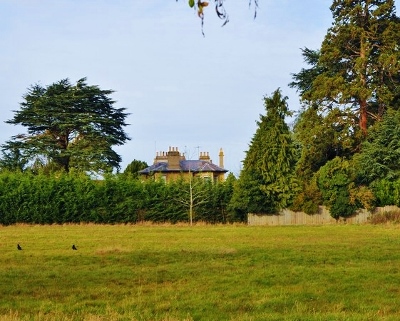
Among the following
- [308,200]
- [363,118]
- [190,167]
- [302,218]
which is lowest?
[302,218]

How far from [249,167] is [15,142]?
21599 millimetres

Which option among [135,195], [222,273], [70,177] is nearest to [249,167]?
[135,195]

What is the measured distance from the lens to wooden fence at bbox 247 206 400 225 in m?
44.5

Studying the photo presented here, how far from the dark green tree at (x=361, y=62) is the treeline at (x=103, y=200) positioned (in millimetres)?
10592

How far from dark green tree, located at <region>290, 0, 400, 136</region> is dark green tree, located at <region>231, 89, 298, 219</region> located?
5040mm

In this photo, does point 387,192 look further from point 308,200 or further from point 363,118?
point 363,118

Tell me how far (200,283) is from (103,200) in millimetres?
31637

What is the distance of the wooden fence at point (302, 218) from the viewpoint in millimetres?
44469

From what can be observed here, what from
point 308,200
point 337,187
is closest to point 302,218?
point 308,200

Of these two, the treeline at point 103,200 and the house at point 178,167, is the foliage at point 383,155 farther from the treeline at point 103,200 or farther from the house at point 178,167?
the house at point 178,167

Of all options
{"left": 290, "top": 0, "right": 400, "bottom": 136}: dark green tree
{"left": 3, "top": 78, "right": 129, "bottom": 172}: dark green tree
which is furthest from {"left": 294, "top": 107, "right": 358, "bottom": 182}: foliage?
{"left": 3, "top": 78, "right": 129, "bottom": 172}: dark green tree

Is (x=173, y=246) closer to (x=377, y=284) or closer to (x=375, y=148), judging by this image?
(x=377, y=284)

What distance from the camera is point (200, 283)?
43.0 ft

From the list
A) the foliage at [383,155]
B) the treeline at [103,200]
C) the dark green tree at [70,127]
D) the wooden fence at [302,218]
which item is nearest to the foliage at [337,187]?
the wooden fence at [302,218]
